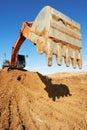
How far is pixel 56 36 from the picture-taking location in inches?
270

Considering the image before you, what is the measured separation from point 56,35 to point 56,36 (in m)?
0.03

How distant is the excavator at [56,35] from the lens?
21.9ft

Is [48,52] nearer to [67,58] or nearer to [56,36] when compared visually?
[56,36]

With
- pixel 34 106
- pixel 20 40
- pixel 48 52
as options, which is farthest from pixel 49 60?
pixel 34 106

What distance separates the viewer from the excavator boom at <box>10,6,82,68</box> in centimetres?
666

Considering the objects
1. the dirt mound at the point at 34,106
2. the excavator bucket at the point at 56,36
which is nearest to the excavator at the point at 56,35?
the excavator bucket at the point at 56,36

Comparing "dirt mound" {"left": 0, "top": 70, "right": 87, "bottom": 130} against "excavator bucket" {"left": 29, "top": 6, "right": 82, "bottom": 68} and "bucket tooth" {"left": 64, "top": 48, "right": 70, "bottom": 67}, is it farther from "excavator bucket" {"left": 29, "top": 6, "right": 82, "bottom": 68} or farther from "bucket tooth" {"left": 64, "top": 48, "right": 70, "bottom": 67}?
"bucket tooth" {"left": 64, "top": 48, "right": 70, "bottom": 67}

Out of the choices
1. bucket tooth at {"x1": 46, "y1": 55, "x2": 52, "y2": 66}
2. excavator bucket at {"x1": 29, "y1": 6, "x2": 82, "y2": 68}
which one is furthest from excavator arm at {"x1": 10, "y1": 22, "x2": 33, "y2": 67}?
bucket tooth at {"x1": 46, "y1": 55, "x2": 52, "y2": 66}

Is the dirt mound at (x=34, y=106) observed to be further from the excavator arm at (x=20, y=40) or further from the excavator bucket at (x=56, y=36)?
the excavator bucket at (x=56, y=36)

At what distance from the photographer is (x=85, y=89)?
16.4 m

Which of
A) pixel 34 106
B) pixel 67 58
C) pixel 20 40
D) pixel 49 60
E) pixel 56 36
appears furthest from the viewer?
pixel 34 106

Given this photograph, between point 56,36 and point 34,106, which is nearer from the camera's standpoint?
point 56,36

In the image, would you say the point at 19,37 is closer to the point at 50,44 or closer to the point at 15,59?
the point at 15,59

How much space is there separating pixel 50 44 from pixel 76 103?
6.07 metres
